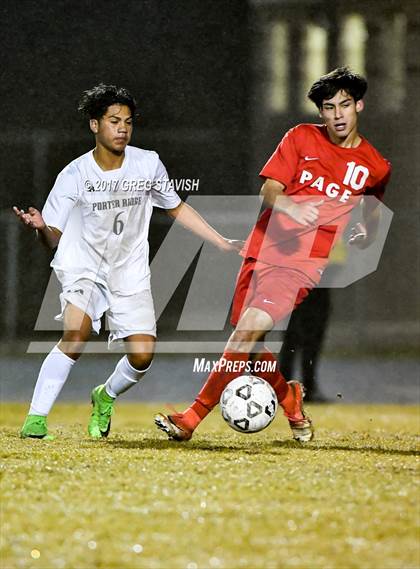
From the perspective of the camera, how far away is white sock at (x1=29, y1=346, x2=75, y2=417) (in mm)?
4352

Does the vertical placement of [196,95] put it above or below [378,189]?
above

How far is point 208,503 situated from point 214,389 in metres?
1.36

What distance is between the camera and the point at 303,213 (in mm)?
4094

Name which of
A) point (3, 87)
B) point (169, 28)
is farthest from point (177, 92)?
point (3, 87)

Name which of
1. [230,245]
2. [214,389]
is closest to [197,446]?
[214,389]

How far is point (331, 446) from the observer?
171 inches

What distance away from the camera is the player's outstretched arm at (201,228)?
4.56 m

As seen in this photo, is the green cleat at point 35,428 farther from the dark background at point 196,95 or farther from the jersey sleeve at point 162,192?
the dark background at point 196,95

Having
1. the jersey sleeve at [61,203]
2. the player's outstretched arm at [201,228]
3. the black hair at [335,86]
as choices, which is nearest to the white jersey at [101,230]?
the jersey sleeve at [61,203]

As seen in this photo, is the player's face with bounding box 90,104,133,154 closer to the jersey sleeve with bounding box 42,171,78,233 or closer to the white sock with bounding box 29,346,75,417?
the jersey sleeve with bounding box 42,171,78,233

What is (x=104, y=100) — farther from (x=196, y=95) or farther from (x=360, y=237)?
(x=196, y=95)

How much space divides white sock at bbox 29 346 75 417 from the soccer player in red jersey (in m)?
0.49

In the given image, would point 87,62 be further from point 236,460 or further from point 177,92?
point 236,460

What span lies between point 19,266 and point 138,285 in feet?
5.84
